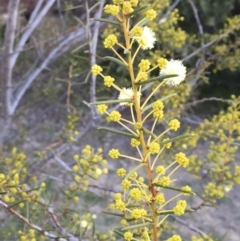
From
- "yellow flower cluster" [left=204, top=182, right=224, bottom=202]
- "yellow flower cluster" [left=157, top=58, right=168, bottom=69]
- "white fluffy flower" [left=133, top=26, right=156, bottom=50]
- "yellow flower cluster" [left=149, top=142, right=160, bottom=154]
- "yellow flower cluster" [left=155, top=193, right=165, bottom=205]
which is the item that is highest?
"white fluffy flower" [left=133, top=26, right=156, bottom=50]

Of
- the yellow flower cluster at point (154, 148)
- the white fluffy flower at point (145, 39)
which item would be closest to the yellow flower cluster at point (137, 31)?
the white fluffy flower at point (145, 39)

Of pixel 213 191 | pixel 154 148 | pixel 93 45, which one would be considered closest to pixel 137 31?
pixel 154 148

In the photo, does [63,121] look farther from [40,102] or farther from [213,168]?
[213,168]

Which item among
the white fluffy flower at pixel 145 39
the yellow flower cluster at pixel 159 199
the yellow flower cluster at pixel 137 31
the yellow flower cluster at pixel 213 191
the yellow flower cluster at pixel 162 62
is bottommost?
the yellow flower cluster at pixel 213 191

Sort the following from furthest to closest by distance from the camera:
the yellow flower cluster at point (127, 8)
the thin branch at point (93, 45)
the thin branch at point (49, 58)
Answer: the thin branch at point (49, 58) → the thin branch at point (93, 45) → the yellow flower cluster at point (127, 8)

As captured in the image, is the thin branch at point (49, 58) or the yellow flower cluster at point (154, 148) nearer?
the yellow flower cluster at point (154, 148)

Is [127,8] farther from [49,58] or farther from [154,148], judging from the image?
[49,58]

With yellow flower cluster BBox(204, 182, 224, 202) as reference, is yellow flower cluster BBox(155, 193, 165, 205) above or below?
above

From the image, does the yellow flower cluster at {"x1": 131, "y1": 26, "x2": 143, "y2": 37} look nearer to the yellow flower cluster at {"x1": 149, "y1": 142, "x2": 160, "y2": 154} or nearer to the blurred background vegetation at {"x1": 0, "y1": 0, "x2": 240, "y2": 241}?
the yellow flower cluster at {"x1": 149, "y1": 142, "x2": 160, "y2": 154}

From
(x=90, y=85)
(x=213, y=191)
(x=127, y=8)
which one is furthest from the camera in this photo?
(x=90, y=85)

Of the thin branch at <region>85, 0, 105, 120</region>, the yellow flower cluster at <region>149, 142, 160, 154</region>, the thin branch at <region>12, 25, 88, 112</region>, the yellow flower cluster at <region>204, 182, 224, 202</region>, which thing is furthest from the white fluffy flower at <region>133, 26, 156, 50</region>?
the thin branch at <region>12, 25, 88, 112</region>

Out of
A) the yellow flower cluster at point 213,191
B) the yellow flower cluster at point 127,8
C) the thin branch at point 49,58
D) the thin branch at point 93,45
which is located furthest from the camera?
the thin branch at point 49,58

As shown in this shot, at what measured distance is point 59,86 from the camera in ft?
7.26

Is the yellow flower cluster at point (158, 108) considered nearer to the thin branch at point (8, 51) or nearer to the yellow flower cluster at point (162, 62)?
the yellow flower cluster at point (162, 62)
